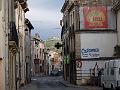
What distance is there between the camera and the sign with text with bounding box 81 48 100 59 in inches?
2158

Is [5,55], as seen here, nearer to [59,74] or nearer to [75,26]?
[75,26]

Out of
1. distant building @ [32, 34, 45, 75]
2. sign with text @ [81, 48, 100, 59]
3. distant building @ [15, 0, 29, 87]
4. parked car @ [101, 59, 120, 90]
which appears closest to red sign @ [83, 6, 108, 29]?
sign with text @ [81, 48, 100, 59]

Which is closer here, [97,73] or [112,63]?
[112,63]

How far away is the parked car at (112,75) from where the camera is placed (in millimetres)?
36219

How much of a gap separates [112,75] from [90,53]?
686 inches

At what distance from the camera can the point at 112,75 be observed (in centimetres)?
3753

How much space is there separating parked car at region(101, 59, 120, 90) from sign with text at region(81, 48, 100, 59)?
45.3 feet

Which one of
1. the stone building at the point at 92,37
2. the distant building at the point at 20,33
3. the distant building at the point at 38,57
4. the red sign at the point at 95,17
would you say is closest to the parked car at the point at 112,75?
the distant building at the point at 20,33

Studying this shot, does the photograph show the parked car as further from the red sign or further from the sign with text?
the red sign

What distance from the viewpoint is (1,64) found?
28.5 metres

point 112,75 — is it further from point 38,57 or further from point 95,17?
point 38,57

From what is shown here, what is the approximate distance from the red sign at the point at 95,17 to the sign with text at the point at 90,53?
2.64 metres

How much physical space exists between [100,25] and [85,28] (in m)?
1.80

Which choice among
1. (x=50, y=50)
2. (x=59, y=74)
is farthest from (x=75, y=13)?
(x=50, y=50)
